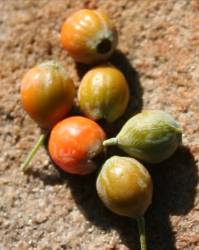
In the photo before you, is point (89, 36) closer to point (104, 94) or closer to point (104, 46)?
point (104, 46)

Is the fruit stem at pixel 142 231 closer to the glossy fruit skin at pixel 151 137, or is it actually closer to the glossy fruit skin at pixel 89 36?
the glossy fruit skin at pixel 151 137

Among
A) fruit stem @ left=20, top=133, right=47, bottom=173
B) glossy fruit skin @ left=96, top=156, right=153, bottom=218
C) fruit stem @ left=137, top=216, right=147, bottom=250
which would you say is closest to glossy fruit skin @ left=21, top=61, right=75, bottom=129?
fruit stem @ left=20, top=133, right=47, bottom=173

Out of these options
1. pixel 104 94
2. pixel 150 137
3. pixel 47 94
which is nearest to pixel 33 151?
pixel 47 94

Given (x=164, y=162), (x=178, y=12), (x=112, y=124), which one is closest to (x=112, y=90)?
(x=112, y=124)

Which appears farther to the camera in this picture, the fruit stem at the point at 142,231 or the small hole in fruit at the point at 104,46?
the small hole in fruit at the point at 104,46

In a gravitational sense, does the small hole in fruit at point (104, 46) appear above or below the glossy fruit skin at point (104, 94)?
above

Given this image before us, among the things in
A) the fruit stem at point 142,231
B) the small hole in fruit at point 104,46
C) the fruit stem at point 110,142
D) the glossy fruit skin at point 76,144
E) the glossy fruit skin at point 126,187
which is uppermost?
the small hole in fruit at point 104,46

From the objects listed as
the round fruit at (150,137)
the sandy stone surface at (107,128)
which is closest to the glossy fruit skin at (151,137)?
the round fruit at (150,137)

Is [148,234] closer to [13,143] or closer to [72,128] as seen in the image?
[72,128]
